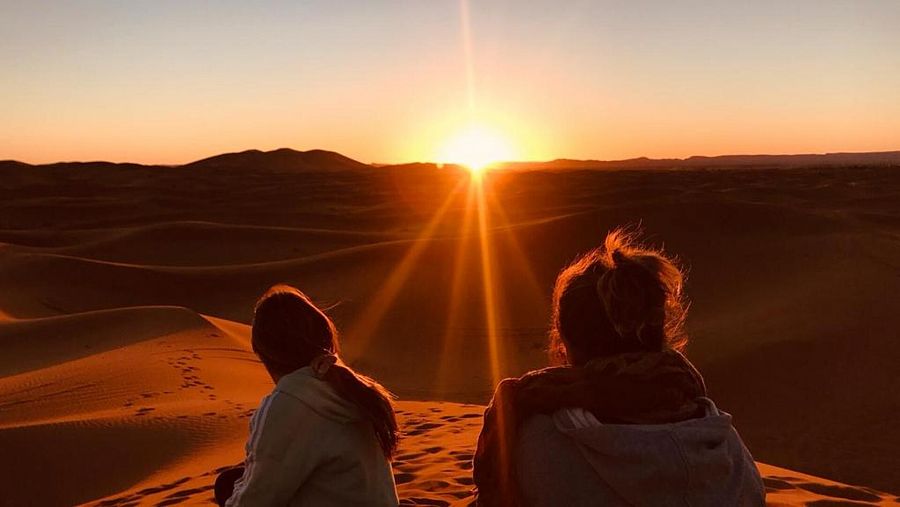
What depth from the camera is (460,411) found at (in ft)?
28.4

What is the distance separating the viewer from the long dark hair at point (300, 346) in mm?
2980

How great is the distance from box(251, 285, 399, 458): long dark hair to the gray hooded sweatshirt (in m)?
0.90

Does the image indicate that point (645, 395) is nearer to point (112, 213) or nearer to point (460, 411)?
point (460, 411)

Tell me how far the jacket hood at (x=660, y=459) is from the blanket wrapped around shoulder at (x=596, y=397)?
6 cm

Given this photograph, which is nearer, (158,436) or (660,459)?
(660,459)

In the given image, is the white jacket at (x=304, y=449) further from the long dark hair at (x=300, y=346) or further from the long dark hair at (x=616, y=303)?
the long dark hair at (x=616, y=303)

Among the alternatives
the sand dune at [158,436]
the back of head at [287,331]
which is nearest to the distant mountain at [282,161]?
the sand dune at [158,436]

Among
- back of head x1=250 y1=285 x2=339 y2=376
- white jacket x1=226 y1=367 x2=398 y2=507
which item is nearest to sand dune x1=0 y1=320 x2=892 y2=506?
white jacket x1=226 y1=367 x2=398 y2=507

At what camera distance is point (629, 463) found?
2.14 m

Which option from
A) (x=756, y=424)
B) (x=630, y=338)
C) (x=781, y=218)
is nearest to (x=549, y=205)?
(x=781, y=218)

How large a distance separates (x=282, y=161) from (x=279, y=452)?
5051 inches

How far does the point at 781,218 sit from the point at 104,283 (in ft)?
68.2

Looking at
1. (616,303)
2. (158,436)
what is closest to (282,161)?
(158,436)

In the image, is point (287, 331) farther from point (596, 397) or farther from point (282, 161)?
point (282, 161)
